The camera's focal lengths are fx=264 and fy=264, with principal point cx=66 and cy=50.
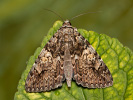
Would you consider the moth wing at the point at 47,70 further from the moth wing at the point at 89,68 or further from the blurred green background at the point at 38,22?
the blurred green background at the point at 38,22

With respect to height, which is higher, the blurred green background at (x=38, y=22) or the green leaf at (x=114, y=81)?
the blurred green background at (x=38, y=22)

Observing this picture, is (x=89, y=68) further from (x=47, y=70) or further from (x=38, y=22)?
(x=38, y=22)

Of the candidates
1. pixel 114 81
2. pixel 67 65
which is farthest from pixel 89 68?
pixel 114 81

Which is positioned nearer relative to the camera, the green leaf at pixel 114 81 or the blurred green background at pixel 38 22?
the green leaf at pixel 114 81

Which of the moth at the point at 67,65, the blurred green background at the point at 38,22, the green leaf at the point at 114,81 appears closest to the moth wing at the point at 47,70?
the moth at the point at 67,65

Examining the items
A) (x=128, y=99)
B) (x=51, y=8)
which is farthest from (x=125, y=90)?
(x=51, y=8)

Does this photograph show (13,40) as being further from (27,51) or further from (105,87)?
(105,87)

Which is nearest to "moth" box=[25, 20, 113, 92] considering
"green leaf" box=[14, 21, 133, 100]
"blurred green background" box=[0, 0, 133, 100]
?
"green leaf" box=[14, 21, 133, 100]
